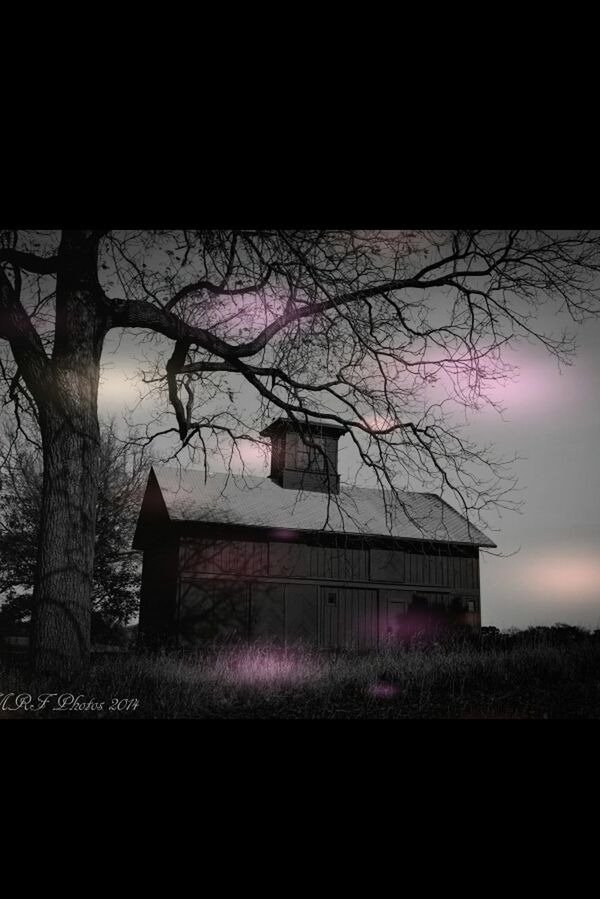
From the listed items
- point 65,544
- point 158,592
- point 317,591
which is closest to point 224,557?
point 158,592

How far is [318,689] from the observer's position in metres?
6.43

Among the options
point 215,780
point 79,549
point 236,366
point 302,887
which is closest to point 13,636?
point 79,549

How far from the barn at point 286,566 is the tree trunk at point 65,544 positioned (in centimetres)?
274

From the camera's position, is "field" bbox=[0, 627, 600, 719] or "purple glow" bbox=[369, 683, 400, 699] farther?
"purple glow" bbox=[369, 683, 400, 699]

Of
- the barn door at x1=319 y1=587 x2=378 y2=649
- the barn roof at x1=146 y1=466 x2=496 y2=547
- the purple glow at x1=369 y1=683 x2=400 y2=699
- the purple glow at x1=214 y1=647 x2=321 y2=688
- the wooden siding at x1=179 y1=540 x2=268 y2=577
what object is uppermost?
the barn roof at x1=146 y1=466 x2=496 y2=547

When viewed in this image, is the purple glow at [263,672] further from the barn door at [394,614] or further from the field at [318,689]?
the barn door at [394,614]

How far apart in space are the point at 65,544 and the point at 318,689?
257 cm

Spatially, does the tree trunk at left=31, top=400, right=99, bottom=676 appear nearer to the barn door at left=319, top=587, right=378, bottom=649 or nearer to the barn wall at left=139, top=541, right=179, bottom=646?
the barn wall at left=139, top=541, right=179, bottom=646

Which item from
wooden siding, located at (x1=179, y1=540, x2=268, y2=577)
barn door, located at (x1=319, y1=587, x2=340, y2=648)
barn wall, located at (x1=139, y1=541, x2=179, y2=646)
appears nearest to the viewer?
barn wall, located at (x1=139, y1=541, x2=179, y2=646)

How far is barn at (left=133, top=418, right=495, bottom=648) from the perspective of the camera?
34.9ft

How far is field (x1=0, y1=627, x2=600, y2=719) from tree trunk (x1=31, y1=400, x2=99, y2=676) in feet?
0.94

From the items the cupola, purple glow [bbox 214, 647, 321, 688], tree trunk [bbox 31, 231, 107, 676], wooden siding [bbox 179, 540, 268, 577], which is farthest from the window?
tree trunk [bbox 31, 231, 107, 676]
